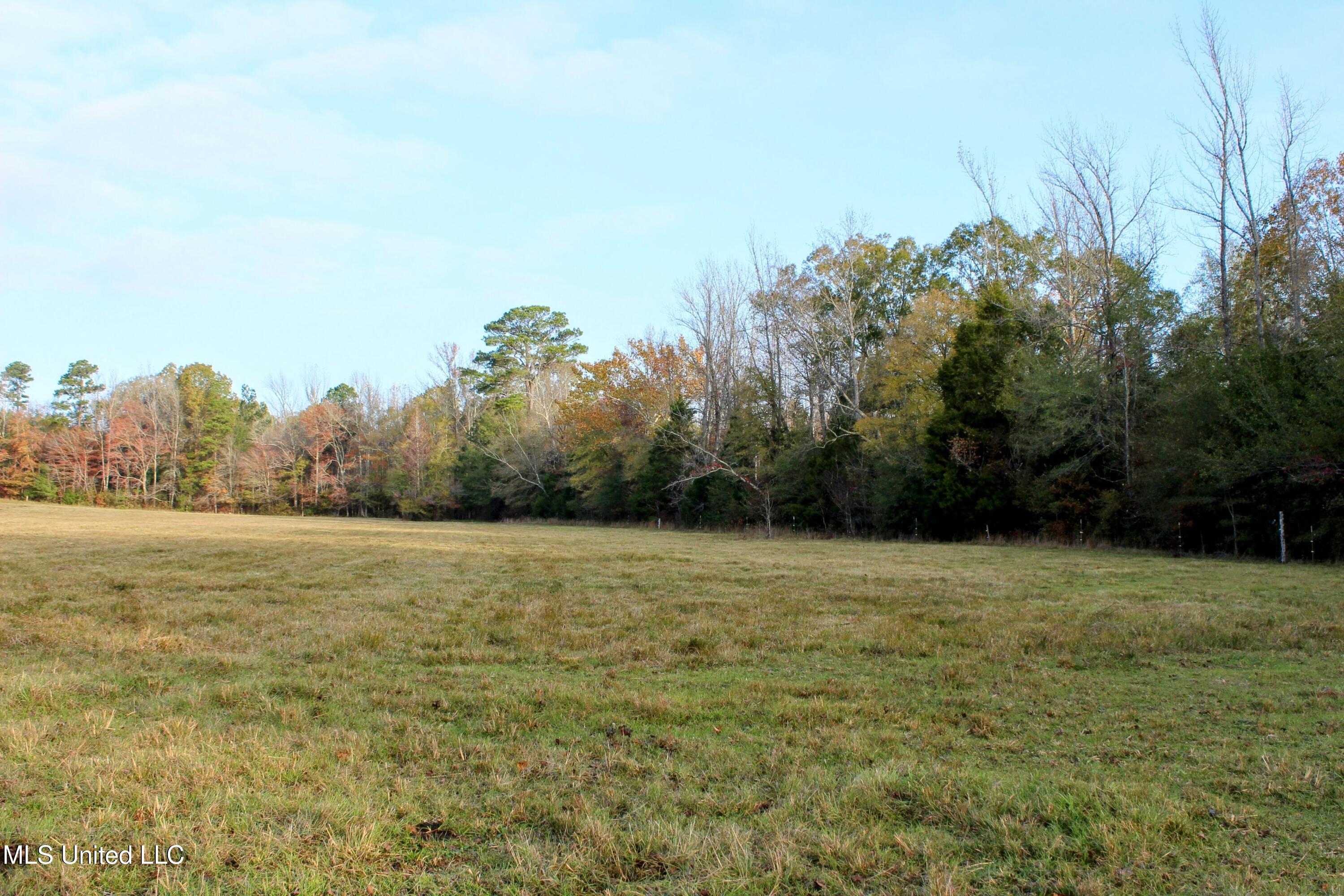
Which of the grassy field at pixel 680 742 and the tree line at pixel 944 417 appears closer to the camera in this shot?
the grassy field at pixel 680 742

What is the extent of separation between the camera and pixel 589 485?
5119cm

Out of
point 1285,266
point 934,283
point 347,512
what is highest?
point 934,283

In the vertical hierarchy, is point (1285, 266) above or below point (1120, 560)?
above

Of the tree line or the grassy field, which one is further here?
the tree line

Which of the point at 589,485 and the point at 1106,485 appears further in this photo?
the point at 589,485

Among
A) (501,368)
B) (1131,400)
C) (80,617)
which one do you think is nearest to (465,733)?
(80,617)

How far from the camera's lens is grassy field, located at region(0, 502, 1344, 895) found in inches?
132

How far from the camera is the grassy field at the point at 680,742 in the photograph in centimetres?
337

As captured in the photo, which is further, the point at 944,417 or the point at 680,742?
the point at 944,417

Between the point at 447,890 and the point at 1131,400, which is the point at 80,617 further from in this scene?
the point at 1131,400

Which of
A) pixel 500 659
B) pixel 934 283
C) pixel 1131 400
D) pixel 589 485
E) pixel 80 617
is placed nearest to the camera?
pixel 500 659

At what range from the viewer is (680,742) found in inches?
205

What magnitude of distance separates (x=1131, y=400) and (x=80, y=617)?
2909 centimetres

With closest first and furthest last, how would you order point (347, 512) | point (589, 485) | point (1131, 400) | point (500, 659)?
point (500, 659) < point (1131, 400) < point (589, 485) < point (347, 512)
